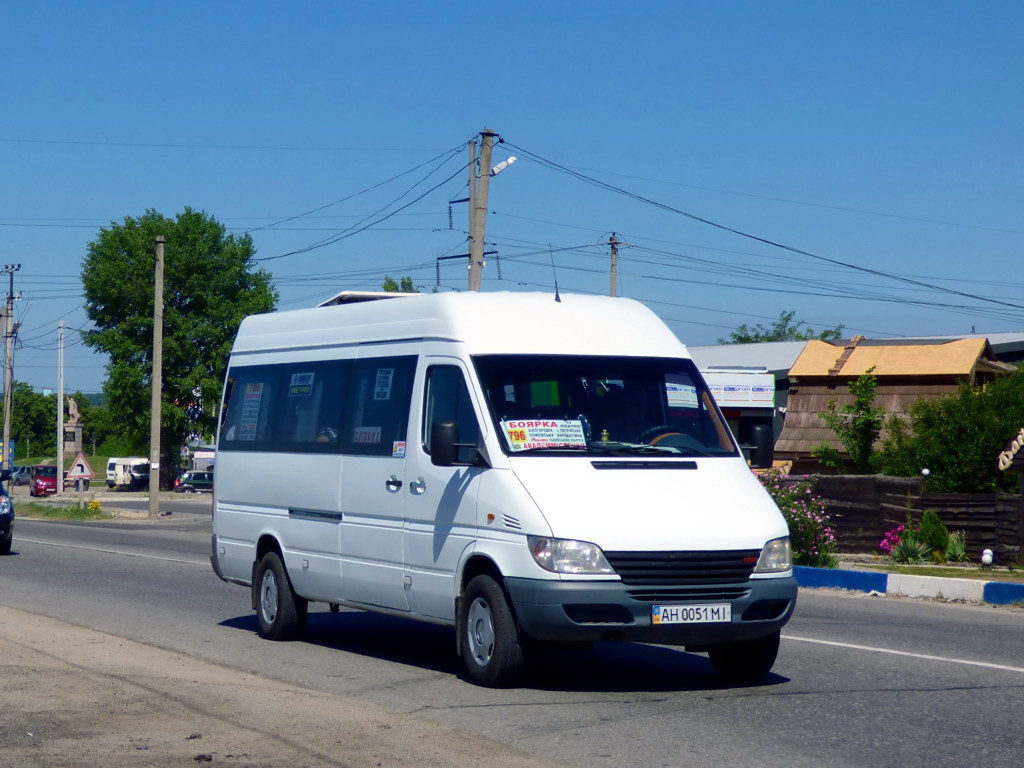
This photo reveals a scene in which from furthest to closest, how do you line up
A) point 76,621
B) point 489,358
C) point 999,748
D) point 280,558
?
point 76,621
point 280,558
point 489,358
point 999,748

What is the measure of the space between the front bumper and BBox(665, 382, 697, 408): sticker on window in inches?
60.9

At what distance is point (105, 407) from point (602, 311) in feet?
221

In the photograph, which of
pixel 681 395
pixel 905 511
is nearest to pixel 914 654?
pixel 681 395

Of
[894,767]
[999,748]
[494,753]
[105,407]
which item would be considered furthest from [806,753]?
[105,407]

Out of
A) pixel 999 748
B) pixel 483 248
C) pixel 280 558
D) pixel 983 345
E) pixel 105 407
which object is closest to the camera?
pixel 999 748

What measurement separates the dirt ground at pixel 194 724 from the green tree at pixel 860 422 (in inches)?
909

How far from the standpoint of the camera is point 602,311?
9.72 m

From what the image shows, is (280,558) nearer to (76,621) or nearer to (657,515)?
(76,621)

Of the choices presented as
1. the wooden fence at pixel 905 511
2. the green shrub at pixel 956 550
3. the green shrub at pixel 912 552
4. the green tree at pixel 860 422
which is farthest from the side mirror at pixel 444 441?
the green tree at pixel 860 422

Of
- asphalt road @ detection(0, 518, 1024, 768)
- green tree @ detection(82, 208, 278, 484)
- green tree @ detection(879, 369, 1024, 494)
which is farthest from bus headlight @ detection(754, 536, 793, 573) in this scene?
green tree @ detection(82, 208, 278, 484)

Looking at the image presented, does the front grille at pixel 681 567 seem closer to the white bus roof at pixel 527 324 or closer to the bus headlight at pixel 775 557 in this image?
the bus headlight at pixel 775 557

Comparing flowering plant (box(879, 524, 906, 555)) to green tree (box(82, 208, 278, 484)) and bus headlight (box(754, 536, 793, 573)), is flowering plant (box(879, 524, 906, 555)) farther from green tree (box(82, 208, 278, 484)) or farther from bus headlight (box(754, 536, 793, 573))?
green tree (box(82, 208, 278, 484))

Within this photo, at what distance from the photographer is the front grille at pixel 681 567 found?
26.2ft

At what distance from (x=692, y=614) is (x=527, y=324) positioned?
95.5 inches
